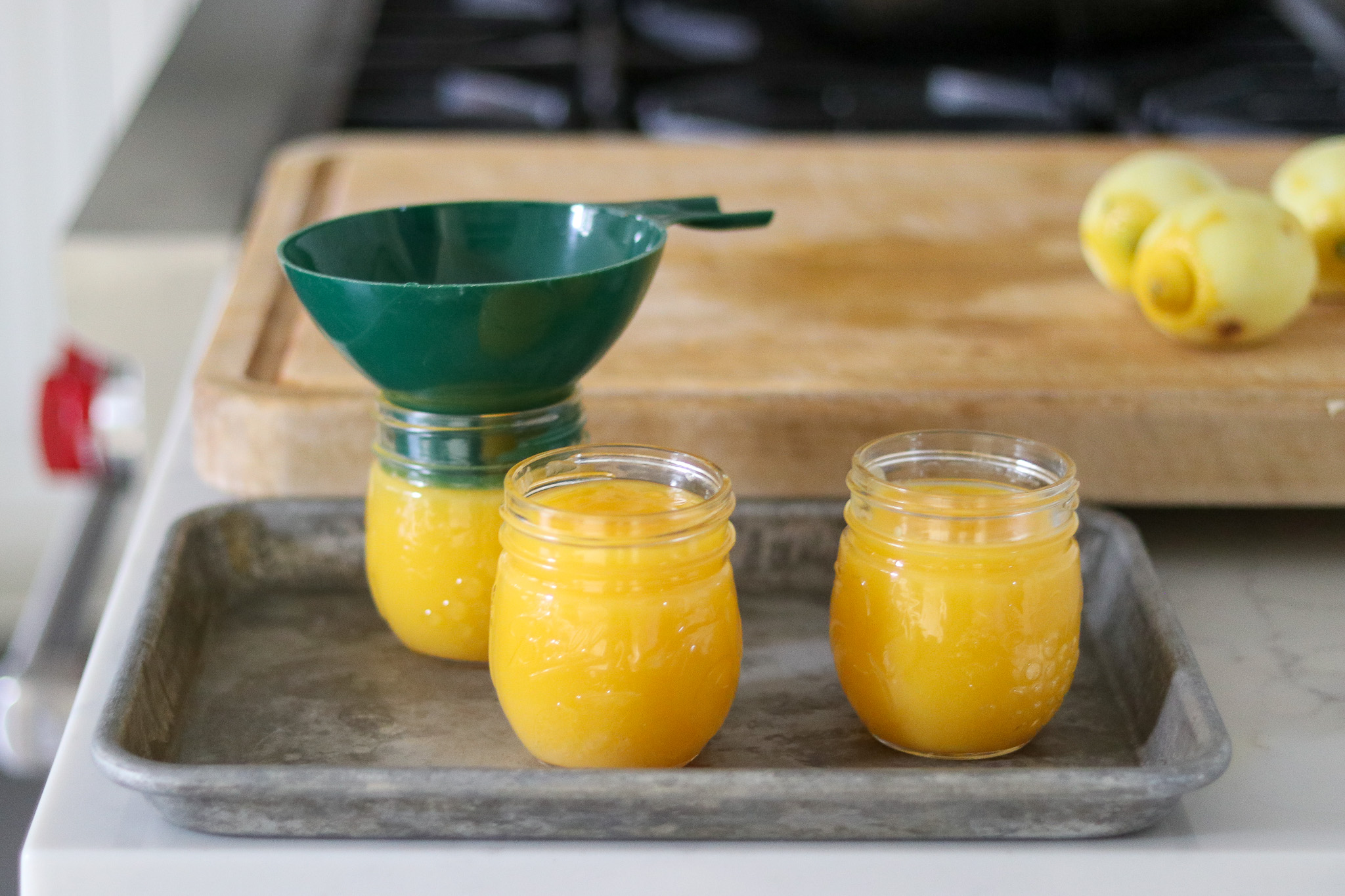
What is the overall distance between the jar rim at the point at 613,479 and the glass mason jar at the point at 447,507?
42mm

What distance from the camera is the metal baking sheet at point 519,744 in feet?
1.65

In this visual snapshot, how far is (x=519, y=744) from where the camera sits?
587 mm

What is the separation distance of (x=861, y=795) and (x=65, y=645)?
92cm

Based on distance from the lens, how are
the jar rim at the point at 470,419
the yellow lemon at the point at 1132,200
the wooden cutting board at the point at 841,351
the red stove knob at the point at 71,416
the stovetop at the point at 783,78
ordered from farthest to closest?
the stovetop at the point at 783,78
the red stove knob at the point at 71,416
the yellow lemon at the point at 1132,200
the wooden cutting board at the point at 841,351
the jar rim at the point at 470,419

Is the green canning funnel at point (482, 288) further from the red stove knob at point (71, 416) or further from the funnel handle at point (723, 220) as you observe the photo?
the red stove knob at point (71, 416)

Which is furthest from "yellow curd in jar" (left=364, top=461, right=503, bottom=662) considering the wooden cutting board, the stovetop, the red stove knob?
the stovetop

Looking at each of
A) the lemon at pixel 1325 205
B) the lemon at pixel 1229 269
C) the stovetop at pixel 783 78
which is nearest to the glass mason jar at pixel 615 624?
the lemon at pixel 1229 269

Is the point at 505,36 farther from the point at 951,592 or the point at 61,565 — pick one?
the point at 951,592

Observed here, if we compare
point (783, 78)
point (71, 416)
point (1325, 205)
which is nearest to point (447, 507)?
point (1325, 205)

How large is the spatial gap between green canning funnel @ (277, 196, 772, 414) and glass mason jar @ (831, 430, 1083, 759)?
0.44 ft

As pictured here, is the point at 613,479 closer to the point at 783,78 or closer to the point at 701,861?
the point at 701,861

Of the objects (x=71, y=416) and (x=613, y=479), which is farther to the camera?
(x=71, y=416)

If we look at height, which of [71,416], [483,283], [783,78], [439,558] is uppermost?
[483,283]

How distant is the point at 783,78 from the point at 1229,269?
0.89 metres
